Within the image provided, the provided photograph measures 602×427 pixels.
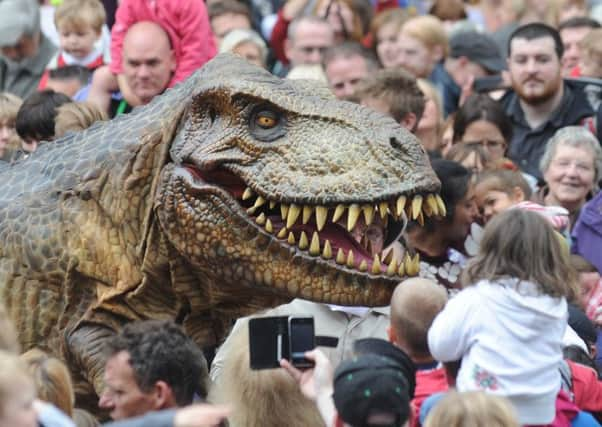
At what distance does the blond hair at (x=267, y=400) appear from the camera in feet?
23.5

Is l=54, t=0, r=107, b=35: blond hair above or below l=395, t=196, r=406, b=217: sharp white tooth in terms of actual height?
above

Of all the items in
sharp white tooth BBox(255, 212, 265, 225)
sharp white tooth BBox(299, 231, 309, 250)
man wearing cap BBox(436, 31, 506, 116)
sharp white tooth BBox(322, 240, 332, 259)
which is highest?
man wearing cap BBox(436, 31, 506, 116)

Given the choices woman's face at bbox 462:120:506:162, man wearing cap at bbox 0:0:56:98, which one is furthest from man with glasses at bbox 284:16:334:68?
woman's face at bbox 462:120:506:162

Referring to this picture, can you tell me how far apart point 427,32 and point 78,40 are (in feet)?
8.51

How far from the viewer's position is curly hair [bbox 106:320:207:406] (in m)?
6.36

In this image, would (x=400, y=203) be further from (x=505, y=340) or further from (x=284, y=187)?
(x=505, y=340)

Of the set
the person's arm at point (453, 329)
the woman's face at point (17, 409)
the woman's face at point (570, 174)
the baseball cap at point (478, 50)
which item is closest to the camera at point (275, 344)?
the person's arm at point (453, 329)

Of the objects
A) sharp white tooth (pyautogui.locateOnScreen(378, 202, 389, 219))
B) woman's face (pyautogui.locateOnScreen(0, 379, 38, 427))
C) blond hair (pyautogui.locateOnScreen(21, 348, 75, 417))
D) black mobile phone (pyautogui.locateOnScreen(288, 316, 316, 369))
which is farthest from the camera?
Answer: sharp white tooth (pyautogui.locateOnScreen(378, 202, 389, 219))

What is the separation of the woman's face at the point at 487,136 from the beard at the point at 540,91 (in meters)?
0.57

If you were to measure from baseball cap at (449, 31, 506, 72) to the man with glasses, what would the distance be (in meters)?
1.04

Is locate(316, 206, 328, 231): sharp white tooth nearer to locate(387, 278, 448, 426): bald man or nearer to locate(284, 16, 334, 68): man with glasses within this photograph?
locate(387, 278, 448, 426): bald man

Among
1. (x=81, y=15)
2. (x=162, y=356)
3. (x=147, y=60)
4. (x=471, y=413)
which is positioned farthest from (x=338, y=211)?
(x=81, y=15)

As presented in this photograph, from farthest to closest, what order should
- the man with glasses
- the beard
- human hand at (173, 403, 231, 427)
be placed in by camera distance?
the man with glasses, the beard, human hand at (173, 403, 231, 427)

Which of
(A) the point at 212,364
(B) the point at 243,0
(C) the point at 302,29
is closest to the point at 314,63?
(C) the point at 302,29
